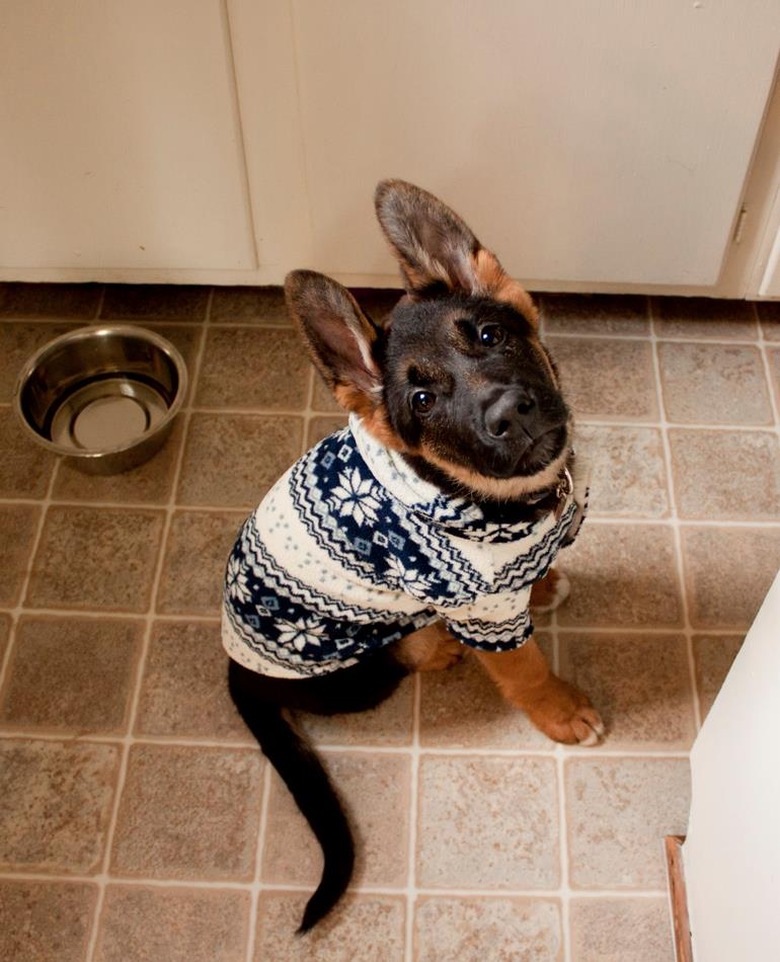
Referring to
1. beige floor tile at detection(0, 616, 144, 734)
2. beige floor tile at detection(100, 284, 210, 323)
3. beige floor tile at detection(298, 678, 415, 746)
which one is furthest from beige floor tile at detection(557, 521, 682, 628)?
beige floor tile at detection(100, 284, 210, 323)

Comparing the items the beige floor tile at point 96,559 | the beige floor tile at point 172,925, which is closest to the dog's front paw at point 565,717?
the beige floor tile at point 172,925

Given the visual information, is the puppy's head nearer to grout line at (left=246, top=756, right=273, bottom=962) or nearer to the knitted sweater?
the knitted sweater

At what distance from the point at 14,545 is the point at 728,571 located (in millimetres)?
1609

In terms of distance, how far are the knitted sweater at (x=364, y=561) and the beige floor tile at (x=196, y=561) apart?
44 cm

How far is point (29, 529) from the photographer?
2404 mm

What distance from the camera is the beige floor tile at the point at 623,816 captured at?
1944 millimetres

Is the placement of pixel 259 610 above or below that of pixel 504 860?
above

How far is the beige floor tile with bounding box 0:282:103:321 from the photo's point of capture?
2.73m

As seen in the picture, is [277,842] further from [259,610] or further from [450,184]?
[450,184]

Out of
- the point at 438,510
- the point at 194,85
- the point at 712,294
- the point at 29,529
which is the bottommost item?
the point at 29,529

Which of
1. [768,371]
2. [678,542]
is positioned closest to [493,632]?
[678,542]

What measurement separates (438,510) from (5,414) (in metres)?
1.48

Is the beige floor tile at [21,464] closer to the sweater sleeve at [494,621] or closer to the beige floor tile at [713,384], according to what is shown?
the sweater sleeve at [494,621]

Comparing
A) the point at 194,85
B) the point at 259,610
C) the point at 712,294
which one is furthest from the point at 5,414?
the point at 712,294
